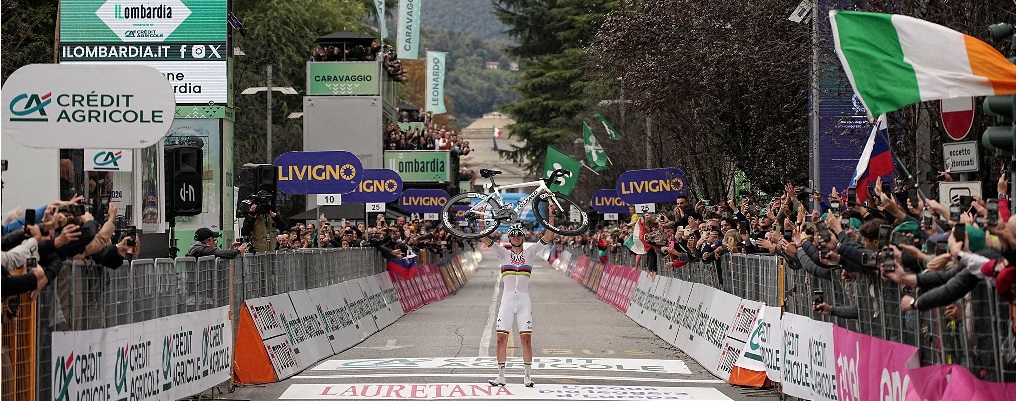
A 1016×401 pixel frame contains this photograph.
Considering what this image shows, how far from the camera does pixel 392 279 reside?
32.5m

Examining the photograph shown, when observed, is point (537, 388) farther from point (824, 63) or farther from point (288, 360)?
point (824, 63)

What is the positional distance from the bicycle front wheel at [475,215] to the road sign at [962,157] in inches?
543

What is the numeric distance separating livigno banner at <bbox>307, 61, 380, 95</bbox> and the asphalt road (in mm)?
27878

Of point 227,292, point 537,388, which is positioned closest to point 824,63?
point 537,388

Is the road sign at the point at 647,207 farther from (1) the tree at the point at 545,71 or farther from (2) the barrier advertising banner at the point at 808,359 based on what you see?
(1) the tree at the point at 545,71

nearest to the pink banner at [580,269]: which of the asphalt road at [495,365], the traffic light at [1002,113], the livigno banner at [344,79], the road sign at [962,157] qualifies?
the livigno banner at [344,79]

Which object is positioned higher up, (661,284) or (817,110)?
(817,110)

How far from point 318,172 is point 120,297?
45.4ft

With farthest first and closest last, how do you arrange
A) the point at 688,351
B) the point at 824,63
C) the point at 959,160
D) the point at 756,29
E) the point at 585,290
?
the point at 585,290
the point at 756,29
the point at 824,63
the point at 688,351
the point at 959,160

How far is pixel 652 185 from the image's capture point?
1378 inches

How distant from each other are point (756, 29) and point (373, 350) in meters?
10.1

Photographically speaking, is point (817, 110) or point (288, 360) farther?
point (817, 110)

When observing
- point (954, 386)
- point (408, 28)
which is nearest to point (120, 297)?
point (954, 386)

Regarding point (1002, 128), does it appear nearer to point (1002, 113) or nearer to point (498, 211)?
point (1002, 113)
